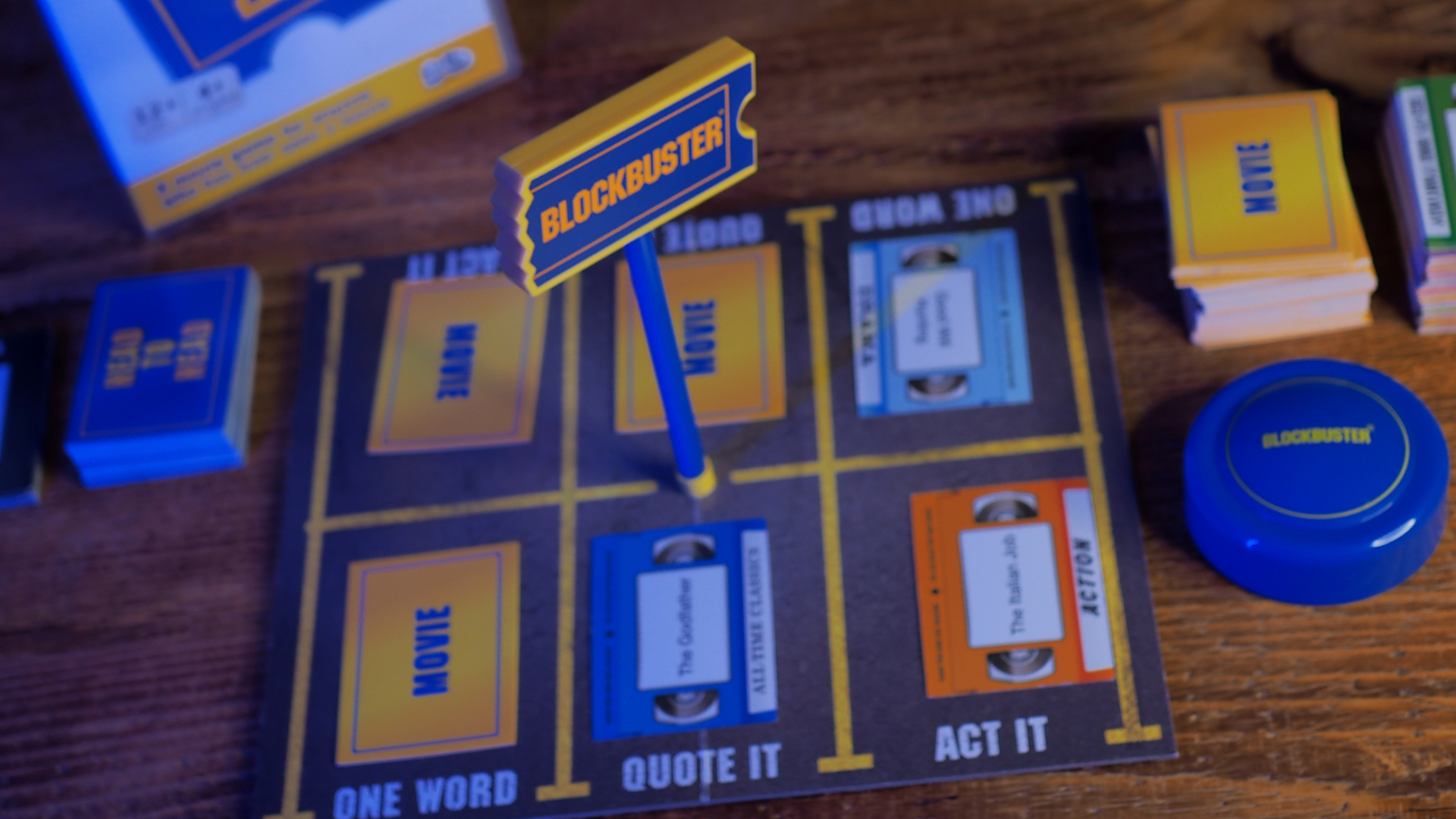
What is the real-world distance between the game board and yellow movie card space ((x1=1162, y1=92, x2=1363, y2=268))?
12 centimetres

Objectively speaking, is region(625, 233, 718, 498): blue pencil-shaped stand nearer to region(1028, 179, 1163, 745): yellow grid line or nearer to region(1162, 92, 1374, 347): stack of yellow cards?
region(1028, 179, 1163, 745): yellow grid line

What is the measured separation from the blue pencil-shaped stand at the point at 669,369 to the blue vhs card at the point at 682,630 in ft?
0.16

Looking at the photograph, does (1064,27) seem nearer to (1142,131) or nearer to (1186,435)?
(1142,131)

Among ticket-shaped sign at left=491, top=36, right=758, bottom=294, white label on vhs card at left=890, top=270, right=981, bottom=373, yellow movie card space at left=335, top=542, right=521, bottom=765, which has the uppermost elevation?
white label on vhs card at left=890, top=270, right=981, bottom=373

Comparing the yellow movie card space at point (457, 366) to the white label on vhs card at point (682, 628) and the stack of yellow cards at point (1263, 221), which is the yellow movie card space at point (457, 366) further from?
the stack of yellow cards at point (1263, 221)

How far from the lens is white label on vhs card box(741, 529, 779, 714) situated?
1.07m

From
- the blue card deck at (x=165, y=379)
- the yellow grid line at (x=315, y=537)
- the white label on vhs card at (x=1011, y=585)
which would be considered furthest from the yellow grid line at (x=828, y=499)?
the blue card deck at (x=165, y=379)

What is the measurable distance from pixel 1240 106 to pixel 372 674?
90 centimetres

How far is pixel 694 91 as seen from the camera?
32.5 inches

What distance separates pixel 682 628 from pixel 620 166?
16.9 inches

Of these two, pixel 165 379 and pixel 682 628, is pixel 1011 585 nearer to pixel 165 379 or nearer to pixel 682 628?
pixel 682 628

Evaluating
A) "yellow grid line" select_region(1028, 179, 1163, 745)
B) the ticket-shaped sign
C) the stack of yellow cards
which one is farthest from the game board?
the ticket-shaped sign

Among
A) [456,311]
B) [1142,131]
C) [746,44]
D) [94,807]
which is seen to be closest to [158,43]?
[456,311]

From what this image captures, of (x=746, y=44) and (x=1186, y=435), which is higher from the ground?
(x=746, y=44)
